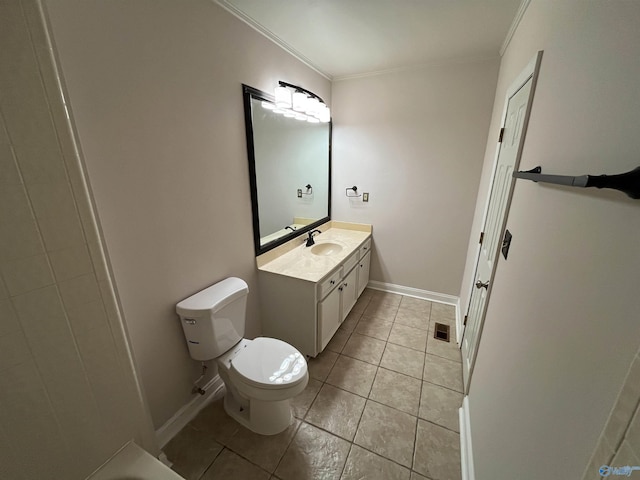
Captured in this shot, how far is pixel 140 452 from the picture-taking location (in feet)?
3.38

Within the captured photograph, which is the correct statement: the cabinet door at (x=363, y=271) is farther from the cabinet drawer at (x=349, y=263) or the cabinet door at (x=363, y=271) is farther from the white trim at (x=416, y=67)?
the white trim at (x=416, y=67)

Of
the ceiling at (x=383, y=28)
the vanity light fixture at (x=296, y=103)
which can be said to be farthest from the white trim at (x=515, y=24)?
the vanity light fixture at (x=296, y=103)

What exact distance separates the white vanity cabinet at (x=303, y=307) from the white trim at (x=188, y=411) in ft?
1.74

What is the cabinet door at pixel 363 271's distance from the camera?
2724mm

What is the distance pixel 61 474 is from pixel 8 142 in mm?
1102

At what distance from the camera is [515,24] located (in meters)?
1.60

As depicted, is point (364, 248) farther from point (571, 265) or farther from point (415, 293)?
point (571, 265)

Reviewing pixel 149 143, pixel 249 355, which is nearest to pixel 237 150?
pixel 149 143

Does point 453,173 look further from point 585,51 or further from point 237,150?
point 237,150

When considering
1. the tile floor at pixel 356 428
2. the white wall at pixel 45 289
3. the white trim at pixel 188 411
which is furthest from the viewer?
the white trim at pixel 188 411

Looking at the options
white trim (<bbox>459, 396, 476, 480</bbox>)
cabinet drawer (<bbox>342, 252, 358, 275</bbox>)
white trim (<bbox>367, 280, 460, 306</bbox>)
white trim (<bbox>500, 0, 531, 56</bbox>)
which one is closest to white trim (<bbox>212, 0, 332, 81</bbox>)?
white trim (<bbox>500, 0, 531, 56</bbox>)

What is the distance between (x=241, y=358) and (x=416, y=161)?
2.36 metres

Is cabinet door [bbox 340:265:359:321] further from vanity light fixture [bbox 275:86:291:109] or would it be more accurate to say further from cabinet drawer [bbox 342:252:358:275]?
vanity light fixture [bbox 275:86:291:109]

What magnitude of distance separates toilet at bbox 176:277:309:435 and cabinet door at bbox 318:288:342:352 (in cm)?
45
